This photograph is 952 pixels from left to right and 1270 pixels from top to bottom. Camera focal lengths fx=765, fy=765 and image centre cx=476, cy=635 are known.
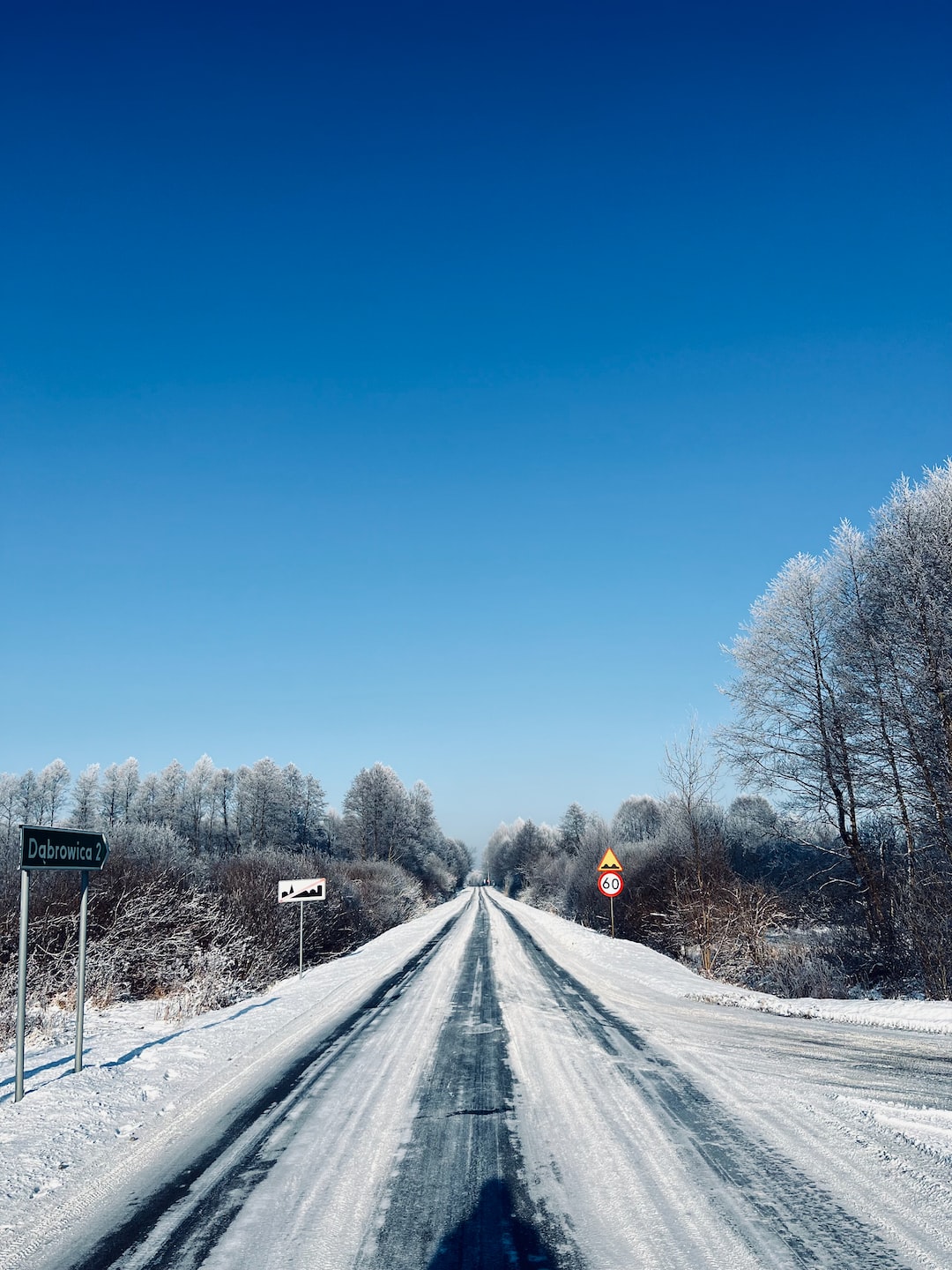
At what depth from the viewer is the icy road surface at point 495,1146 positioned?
168 inches

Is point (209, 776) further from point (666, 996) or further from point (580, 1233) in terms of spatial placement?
point (580, 1233)

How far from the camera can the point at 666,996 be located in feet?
44.1

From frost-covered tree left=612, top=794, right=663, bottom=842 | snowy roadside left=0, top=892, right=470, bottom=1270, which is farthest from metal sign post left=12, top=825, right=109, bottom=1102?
frost-covered tree left=612, top=794, right=663, bottom=842

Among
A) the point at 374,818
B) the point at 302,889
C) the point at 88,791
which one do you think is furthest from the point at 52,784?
the point at 302,889

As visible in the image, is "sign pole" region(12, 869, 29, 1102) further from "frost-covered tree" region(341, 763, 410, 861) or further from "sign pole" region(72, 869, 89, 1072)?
"frost-covered tree" region(341, 763, 410, 861)

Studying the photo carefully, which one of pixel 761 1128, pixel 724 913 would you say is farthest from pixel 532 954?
pixel 761 1128

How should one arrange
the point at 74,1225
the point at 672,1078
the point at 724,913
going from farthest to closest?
the point at 724,913 < the point at 672,1078 < the point at 74,1225

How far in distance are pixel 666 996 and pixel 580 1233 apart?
32.8 ft

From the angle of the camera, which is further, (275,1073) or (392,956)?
(392,956)

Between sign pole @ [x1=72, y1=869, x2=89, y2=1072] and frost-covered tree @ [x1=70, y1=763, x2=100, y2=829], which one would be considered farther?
frost-covered tree @ [x1=70, y1=763, x2=100, y2=829]

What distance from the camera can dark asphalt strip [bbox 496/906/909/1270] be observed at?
4.03 metres

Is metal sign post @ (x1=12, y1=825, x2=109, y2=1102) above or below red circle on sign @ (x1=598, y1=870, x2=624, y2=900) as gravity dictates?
above

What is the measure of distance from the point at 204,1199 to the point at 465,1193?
171 centimetres

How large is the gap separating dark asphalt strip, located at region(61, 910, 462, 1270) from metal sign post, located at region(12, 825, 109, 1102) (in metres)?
2.14
